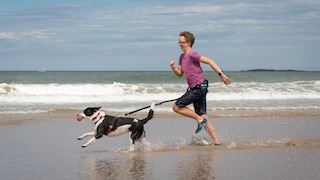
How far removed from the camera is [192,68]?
760cm

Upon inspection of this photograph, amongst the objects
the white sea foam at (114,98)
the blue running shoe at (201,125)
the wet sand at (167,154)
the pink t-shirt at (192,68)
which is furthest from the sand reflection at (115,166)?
the white sea foam at (114,98)

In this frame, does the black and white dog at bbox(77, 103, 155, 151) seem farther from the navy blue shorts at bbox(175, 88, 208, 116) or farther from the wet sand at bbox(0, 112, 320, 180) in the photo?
the navy blue shorts at bbox(175, 88, 208, 116)

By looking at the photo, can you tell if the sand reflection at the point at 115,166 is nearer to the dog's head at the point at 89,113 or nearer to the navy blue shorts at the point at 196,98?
the dog's head at the point at 89,113

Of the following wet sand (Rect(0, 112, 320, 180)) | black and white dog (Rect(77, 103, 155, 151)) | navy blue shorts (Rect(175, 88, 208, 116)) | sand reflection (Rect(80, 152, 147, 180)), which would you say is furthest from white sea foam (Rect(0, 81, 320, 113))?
sand reflection (Rect(80, 152, 147, 180))

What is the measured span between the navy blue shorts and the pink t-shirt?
113 millimetres

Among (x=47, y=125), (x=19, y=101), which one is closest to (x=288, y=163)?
(x=47, y=125)

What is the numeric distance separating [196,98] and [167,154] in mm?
1068

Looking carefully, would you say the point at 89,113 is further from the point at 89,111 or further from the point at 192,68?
the point at 192,68

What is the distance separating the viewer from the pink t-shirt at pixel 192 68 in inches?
297

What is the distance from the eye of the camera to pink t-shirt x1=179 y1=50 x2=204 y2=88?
7551 millimetres

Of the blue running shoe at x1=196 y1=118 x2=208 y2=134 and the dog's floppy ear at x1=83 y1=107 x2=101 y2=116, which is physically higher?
the dog's floppy ear at x1=83 y1=107 x2=101 y2=116

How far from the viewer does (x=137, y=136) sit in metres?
A: 7.62

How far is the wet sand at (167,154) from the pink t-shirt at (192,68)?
3.49 ft

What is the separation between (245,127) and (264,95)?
39.1 feet
